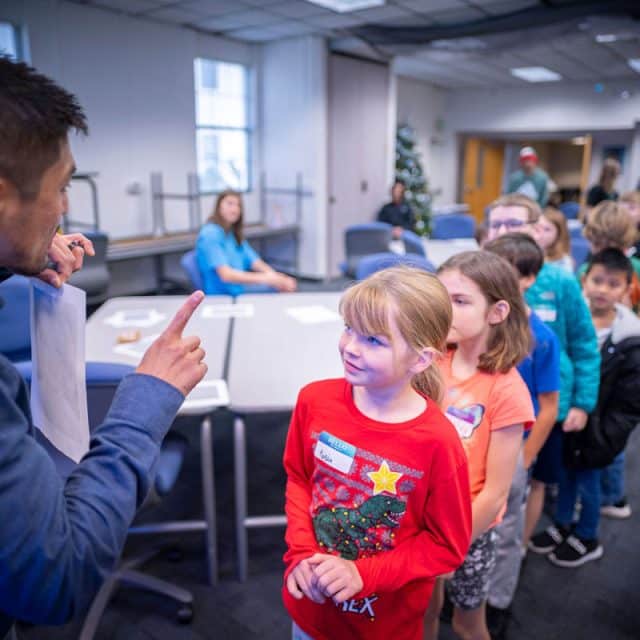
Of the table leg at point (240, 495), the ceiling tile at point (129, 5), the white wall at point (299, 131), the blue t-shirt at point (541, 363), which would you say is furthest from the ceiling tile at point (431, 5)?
the table leg at point (240, 495)

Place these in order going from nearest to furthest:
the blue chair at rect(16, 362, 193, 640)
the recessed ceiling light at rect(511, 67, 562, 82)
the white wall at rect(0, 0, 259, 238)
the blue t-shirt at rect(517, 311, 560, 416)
Answer: the blue chair at rect(16, 362, 193, 640) → the blue t-shirt at rect(517, 311, 560, 416) → the white wall at rect(0, 0, 259, 238) → the recessed ceiling light at rect(511, 67, 562, 82)

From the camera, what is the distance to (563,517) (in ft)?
7.57

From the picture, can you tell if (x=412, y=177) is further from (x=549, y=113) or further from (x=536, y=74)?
(x=549, y=113)

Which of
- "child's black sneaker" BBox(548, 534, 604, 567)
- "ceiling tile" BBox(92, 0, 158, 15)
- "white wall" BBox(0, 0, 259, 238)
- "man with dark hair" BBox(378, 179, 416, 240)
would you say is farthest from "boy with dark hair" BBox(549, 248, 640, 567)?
"man with dark hair" BBox(378, 179, 416, 240)

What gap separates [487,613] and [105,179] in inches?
201

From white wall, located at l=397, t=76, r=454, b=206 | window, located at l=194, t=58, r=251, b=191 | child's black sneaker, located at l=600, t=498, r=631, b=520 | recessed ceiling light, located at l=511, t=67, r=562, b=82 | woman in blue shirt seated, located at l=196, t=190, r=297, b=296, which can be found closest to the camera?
child's black sneaker, located at l=600, t=498, r=631, b=520

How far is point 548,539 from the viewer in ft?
7.55

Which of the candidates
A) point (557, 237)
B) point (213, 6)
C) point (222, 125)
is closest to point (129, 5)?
point (213, 6)

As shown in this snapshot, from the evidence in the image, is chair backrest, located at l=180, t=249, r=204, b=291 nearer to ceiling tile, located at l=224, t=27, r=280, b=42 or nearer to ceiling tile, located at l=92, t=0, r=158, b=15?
ceiling tile, located at l=92, t=0, r=158, b=15

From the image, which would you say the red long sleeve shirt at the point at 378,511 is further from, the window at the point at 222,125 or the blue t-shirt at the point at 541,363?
the window at the point at 222,125

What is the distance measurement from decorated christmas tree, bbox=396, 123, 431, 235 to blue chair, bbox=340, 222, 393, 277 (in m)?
3.55

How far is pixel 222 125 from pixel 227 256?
377cm

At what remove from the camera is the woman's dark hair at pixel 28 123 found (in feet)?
1.91

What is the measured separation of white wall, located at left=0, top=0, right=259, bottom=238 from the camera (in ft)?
16.0
